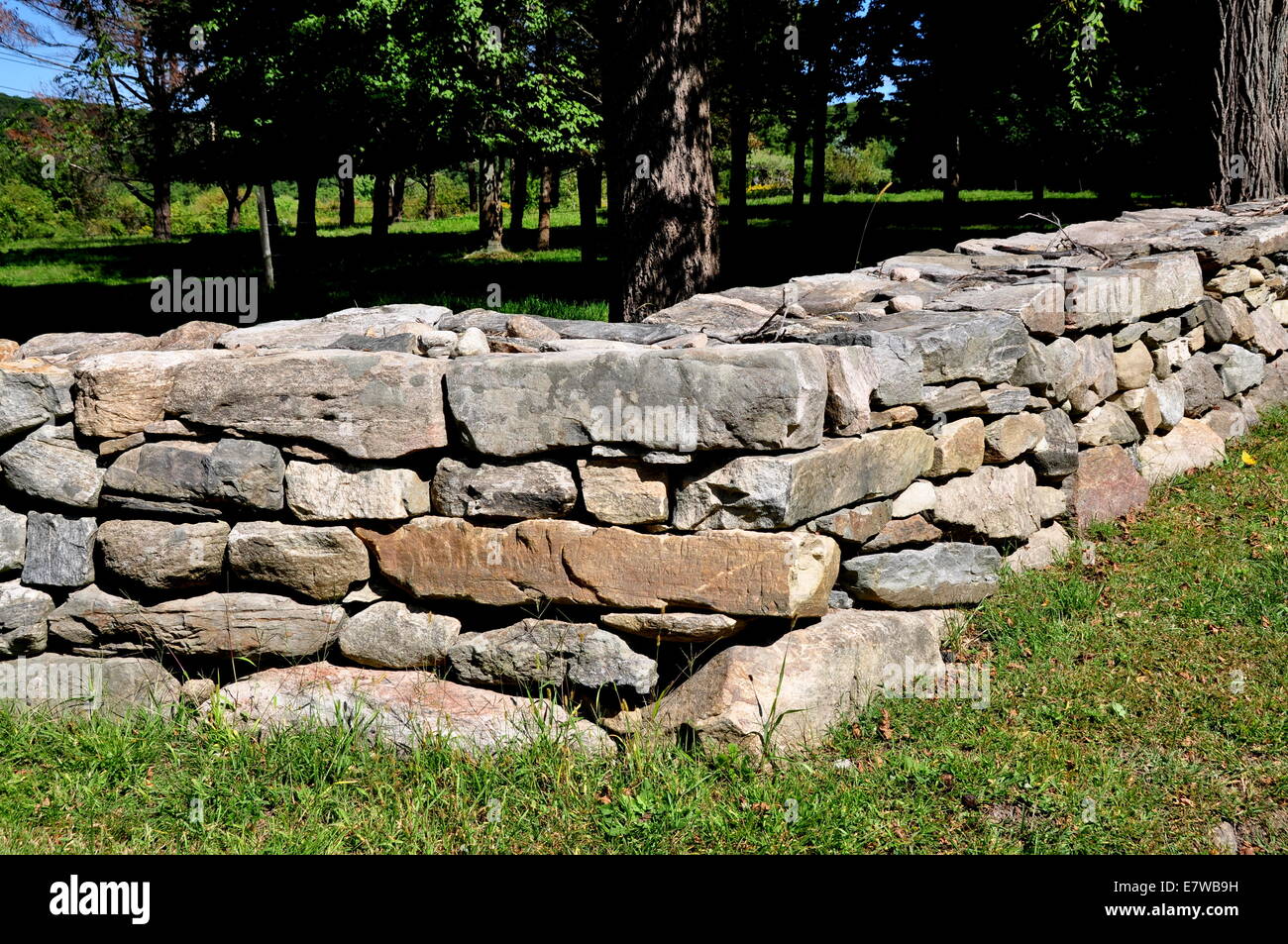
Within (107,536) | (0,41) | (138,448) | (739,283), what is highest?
(0,41)

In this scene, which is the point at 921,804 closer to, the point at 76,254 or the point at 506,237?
the point at 506,237

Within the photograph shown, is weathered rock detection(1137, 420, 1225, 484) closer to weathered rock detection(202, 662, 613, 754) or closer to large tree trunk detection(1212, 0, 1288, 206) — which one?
large tree trunk detection(1212, 0, 1288, 206)

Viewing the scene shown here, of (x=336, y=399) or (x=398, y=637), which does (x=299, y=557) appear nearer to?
(x=398, y=637)

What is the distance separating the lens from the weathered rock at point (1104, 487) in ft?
15.3

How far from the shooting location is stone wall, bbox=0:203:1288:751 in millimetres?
3219

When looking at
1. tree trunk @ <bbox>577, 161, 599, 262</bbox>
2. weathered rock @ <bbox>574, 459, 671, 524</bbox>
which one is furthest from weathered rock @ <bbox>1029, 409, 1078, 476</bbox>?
tree trunk @ <bbox>577, 161, 599, 262</bbox>

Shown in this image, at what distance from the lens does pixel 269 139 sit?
40.1 feet

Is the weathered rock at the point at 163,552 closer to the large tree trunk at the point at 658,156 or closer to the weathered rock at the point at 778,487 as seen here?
the weathered rock at the point at 778,487

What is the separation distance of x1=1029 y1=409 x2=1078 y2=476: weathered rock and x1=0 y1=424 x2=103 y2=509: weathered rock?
145 inches

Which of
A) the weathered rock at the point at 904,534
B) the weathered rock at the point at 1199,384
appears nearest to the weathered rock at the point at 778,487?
the weathered rock at the point at 904,534

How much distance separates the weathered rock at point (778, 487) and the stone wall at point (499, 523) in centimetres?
1

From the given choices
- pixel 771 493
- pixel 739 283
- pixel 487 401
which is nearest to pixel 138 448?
pixel 487 401

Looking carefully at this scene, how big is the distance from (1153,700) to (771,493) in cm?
150

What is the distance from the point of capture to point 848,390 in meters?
3.34
